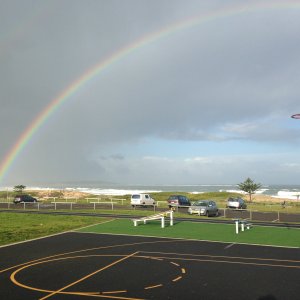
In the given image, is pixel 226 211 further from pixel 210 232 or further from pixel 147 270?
pixel 147 270

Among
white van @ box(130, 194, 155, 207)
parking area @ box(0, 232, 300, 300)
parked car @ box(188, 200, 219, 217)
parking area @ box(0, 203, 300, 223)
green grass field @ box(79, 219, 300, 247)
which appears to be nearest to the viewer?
parking area @ box(0, 232, 300, 300)

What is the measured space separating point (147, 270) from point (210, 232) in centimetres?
1104

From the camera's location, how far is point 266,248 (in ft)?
55.9

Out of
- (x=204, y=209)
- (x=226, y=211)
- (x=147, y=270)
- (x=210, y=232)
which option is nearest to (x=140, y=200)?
(x=226, y=211)

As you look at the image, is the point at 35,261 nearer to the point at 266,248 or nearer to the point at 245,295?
the point at 245,295

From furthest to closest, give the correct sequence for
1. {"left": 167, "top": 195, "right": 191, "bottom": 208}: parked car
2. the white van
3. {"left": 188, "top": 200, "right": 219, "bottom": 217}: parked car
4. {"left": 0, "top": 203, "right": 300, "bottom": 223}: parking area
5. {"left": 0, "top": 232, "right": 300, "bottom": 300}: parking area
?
the white van → {"left": 167, "top": 195, "right": 191, "bottom": 208}: parked car → {"left": 188, "top": 200, "right": 219, "bottom": 217}: parked car → {"left": 0, "top": 203, "right": 300, "bottom": 223}: parking area → {"left": 0, "top": 232, "right": 300, "bottom": 300}: parking area

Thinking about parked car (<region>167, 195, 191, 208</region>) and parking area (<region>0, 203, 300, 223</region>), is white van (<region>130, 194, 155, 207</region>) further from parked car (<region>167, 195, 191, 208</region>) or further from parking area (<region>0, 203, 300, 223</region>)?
parked car (<region>167, 195, 191, 208</region>)

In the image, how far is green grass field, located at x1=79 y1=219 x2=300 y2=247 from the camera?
19.6 meters

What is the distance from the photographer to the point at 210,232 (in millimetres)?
22859

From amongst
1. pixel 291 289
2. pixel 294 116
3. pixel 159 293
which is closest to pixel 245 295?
pixel 291 289

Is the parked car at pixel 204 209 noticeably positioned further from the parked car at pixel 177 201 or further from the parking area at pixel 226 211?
the parked car at pixel 177 201

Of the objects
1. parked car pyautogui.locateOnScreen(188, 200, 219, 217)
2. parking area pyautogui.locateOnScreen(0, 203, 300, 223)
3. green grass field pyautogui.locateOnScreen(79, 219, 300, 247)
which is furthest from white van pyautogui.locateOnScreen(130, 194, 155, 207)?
green grass field pyautogui.locateOnScreen(79, 219, 300, 247)

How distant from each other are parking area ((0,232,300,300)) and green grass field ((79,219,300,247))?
1922mm

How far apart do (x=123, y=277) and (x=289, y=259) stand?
6634 millimetres
